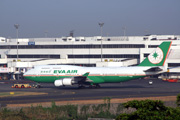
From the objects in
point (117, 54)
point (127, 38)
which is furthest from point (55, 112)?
point (127, 38)

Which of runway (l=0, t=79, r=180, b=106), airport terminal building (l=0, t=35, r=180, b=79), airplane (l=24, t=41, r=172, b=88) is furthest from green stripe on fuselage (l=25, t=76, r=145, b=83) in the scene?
airport terminal building (l=0, t=35, r=180, b=79)

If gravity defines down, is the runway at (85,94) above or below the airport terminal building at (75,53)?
below

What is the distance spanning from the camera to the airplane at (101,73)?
57219 mm

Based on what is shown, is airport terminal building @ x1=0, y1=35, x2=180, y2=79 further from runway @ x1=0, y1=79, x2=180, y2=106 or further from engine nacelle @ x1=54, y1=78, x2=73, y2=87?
runway @ x1=0, y1=79, x2=180, y2=106

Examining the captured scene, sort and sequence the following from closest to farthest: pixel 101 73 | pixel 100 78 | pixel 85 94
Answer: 1. pixel 85 94
2. pixel 101 73
3. pixel 100 78

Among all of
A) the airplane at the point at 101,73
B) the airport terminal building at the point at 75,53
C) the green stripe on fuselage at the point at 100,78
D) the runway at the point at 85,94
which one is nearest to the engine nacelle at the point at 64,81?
the airplane at the point at 101,73

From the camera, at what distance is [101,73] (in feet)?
195

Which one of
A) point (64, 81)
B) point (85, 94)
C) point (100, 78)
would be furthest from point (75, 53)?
point (85, 94)

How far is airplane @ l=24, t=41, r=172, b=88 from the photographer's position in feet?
188

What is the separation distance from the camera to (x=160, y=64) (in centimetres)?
5794

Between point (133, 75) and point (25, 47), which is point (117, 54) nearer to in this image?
point (25, 47)

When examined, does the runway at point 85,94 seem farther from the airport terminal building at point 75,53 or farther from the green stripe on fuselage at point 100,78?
the airport terminal building at point 75,53

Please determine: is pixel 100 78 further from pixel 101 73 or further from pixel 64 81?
pixel 64 81

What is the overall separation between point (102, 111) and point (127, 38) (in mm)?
80878
